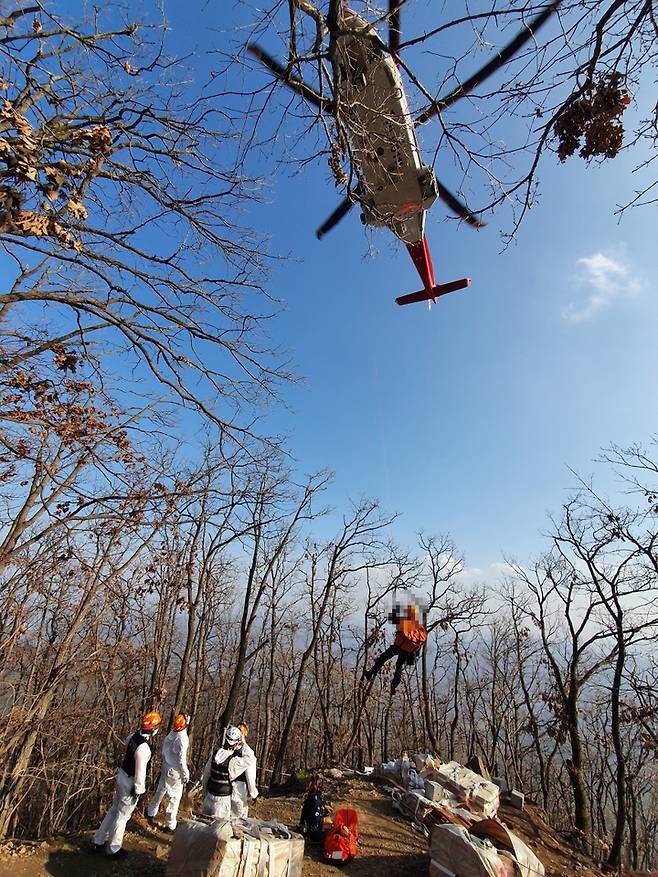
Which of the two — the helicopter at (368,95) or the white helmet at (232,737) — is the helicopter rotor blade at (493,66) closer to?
the helicopter at (368,95)

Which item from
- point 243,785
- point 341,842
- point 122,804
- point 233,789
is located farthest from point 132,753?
point 341,842

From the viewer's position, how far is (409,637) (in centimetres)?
983

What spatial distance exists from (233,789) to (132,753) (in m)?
1.62

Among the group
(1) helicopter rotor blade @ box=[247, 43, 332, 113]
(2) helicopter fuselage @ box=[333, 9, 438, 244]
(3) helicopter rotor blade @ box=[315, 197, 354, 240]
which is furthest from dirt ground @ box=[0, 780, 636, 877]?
(3) helicopter rotor blade @ box=[315, 197, 354, 240]

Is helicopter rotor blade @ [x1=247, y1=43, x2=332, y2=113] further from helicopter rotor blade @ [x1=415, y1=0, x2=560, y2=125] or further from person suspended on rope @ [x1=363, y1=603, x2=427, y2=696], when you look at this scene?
person suspended on rope @ [x1=363, y1=603, x2=427, y2=696]

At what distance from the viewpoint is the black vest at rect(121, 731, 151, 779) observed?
5.83 meters

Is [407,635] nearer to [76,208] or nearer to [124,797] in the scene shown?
[124,797]

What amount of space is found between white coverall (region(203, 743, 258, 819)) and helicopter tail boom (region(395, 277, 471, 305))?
7724mm

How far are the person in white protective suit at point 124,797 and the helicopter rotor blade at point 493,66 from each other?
24.7ft

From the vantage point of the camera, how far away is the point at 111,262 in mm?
4344

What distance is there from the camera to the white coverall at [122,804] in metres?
5.75

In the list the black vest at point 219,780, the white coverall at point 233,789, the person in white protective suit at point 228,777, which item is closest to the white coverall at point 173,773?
the white coverall at point 233,789

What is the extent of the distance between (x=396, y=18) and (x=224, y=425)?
3.88m

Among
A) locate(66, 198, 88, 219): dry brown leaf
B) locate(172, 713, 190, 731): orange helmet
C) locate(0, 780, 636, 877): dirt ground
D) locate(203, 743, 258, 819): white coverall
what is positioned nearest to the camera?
locate(66, 198, 88, 219): dry brown leaf
